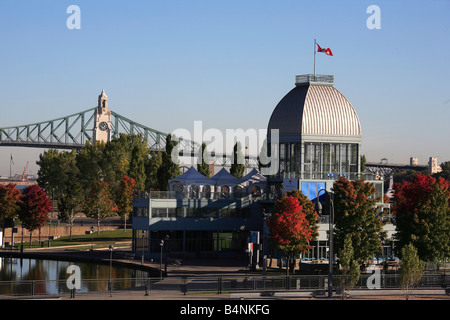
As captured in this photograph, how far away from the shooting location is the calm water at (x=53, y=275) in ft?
185

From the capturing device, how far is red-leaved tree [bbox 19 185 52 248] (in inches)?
4363

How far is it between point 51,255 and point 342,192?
40.9 m

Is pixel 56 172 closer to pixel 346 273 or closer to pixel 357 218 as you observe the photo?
pixel 357 218

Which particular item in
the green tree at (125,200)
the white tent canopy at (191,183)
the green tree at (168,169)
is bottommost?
the green tree at (125,200)

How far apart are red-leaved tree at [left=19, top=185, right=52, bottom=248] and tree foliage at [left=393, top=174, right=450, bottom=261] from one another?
58.8 m

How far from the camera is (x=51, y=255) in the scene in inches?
3659

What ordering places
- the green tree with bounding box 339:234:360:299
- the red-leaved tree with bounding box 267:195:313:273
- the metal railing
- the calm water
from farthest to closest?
the red-leaved tree with bounding box 267:195:313:273
the calm water
the metal railing
the green tree with bounding box 339:234:360:299

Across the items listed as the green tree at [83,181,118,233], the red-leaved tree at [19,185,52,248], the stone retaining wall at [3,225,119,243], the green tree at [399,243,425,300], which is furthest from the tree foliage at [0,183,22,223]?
the green tree at [399,243,425,300]

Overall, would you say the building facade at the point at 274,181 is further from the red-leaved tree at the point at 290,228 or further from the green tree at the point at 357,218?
the green tree at the point at 357,218

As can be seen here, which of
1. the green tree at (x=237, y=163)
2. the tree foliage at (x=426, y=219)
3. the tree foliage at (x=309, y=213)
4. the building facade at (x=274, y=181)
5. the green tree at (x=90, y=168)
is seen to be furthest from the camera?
the green tree at (x=90, y=168)

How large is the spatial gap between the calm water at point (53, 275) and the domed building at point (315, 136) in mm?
23342

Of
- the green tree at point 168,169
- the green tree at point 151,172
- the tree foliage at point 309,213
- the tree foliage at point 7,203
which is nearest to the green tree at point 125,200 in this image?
the green tree at point 168,169

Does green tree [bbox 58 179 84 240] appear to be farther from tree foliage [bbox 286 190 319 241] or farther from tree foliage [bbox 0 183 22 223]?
tree foliage [bbox 286 190 319 241]
